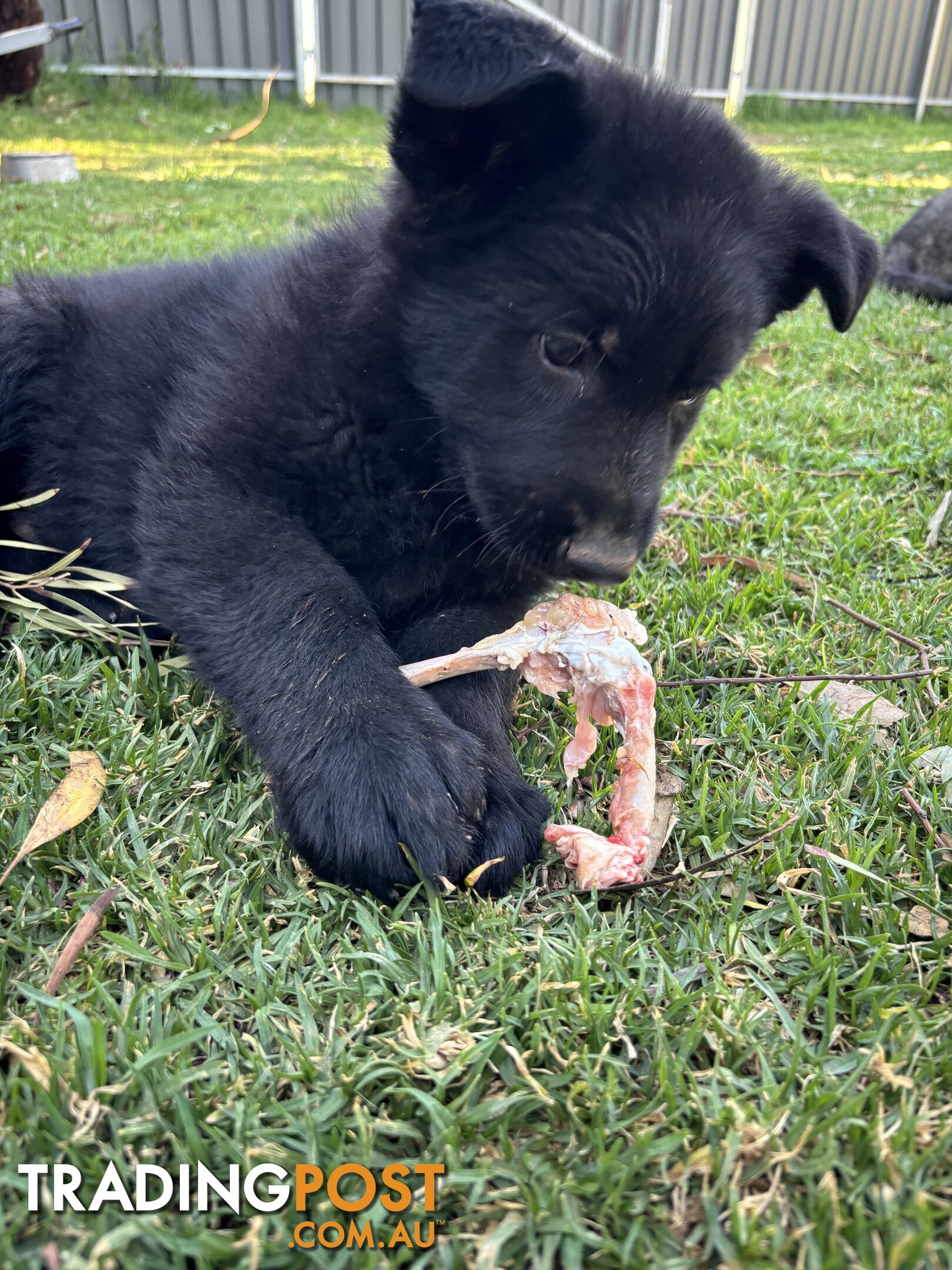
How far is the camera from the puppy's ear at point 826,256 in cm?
216

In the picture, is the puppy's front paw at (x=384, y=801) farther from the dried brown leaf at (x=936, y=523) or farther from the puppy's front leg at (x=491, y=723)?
the dried brown leaf at (x=936, y=523)

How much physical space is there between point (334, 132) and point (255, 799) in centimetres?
1099

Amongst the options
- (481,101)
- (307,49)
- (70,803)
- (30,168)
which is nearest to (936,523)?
(481,101)

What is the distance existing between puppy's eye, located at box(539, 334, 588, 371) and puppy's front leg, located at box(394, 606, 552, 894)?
22.1 inches

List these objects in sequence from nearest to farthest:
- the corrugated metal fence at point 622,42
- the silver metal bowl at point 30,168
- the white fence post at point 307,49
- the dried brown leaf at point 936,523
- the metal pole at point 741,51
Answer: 1. the dried brown leaf at point 936,523
2. the silver metal bowl at point 30,168
3. the corrugated metal fence at point 622,42
4. the white fence post at point 307,49
5. the metal pole at point 741,51

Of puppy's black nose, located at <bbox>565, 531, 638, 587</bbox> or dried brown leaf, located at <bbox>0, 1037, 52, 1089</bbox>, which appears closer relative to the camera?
dried brown leaf, located at <bbox>0, 1037, 52, 1089</bbox>

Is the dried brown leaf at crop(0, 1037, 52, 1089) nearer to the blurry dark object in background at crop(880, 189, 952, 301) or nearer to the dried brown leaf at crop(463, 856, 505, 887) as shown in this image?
the dried brown leaf at crop(463, 856, 505, 887)

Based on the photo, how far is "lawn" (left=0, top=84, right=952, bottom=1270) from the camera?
3.10ft

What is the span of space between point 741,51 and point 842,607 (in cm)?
1494

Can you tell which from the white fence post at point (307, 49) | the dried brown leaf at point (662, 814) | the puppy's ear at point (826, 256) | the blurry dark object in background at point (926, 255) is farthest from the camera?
the white fence post at point (307, 49)

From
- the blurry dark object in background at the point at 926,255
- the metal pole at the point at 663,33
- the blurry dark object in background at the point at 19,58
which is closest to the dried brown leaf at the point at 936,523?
the blurry dark object in background at the point at 926,255

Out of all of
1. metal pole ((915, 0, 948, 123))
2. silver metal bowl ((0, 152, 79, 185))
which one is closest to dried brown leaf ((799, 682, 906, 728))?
silver metal bowl ((0, 152, 79, 185))

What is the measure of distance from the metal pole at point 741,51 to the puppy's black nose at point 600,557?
1465 centimetres

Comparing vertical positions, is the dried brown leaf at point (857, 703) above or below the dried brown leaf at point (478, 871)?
below
